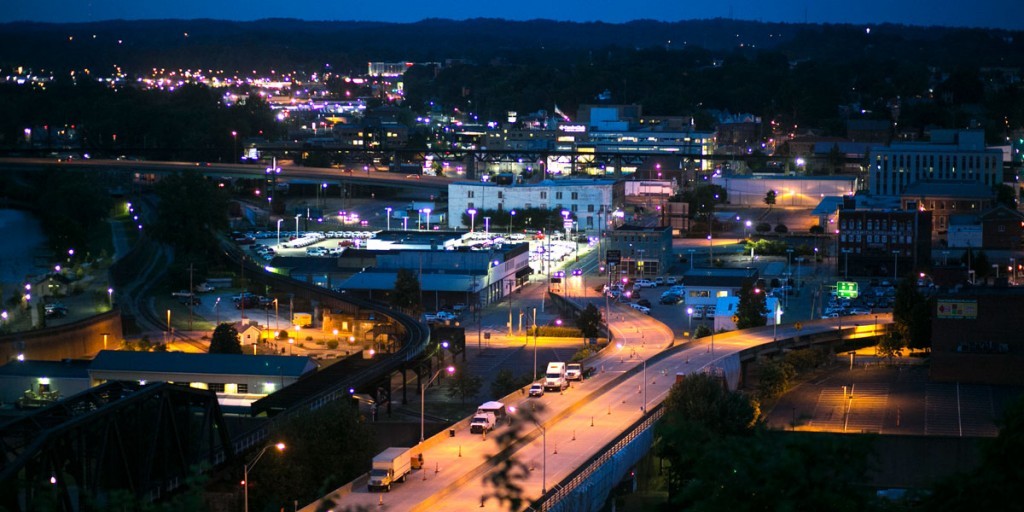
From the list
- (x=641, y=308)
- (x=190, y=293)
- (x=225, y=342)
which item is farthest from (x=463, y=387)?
(x=190, y=293)

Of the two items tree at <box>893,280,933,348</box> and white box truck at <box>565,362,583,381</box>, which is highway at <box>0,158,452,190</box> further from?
white box truck at <box>565,362,583,381</box>

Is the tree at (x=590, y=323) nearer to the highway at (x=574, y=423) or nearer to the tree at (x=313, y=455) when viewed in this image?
the highway at (x=574, y=423)

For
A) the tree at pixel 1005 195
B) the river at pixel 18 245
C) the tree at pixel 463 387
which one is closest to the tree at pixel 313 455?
the tree at pixel 463 387

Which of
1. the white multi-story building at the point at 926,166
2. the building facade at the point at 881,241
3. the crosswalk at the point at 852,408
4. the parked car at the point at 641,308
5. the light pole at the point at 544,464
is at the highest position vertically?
the white multi-story building at the point at 926,166

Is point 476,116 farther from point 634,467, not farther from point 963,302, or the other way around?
point 634,467

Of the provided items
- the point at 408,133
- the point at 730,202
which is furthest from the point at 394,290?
the point at 408,133

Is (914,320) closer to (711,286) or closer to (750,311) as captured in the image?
(750,311)
